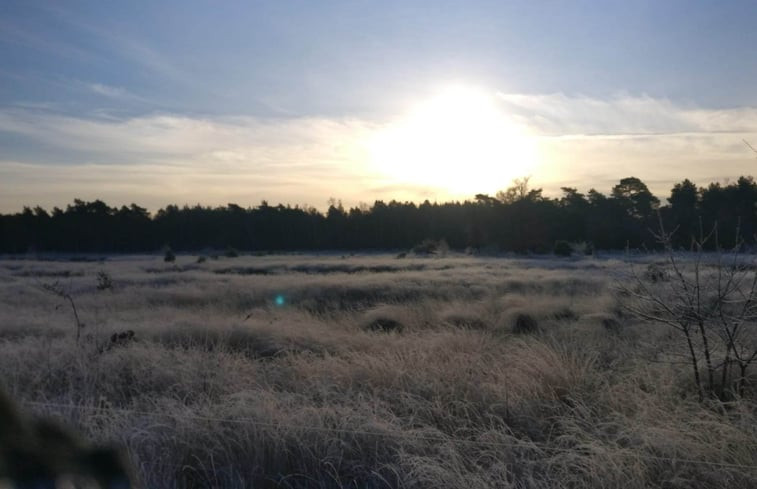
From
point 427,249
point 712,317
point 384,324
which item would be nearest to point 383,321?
point 384,324

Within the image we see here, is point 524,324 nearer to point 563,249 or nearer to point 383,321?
point 383,321

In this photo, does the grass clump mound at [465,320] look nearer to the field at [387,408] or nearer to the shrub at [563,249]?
the field at [387,408]

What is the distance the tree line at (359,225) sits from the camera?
2379 inches

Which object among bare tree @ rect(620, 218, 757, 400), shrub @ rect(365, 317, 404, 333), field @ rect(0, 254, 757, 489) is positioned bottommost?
shrub @ rect(365, 317, 404, 333)

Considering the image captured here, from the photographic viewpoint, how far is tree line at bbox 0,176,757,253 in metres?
60.4

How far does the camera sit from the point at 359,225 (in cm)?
7950

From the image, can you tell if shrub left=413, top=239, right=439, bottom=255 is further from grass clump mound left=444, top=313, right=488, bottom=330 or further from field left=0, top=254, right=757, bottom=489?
field left=0, top=254, right=757, bottom=489

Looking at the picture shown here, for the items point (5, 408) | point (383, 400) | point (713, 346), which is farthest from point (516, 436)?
point (5, 408)

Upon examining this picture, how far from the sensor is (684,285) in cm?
644

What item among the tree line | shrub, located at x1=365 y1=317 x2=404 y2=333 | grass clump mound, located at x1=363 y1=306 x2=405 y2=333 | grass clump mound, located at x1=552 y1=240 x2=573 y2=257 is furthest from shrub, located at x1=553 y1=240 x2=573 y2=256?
shrub, located at x1=365 y1=317 x2=404 y2=333

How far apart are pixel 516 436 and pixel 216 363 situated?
12.4 feet

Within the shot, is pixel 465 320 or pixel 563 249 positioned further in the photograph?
pixel 563 249

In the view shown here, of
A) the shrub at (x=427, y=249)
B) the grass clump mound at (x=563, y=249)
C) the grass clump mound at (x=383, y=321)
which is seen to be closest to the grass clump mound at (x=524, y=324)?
the grass clump mound at (x=383, y=321)

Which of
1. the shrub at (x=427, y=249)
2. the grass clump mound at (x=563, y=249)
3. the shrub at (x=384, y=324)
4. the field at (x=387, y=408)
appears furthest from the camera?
the shrub at (x=427, y=249)
